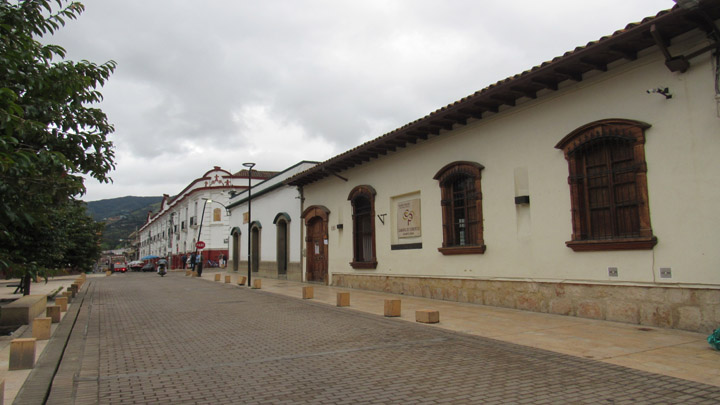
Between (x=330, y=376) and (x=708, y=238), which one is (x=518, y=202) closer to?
(x=708, y=238)

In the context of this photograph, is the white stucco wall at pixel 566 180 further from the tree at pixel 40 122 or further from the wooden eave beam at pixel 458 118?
the tree at pixel 40 122

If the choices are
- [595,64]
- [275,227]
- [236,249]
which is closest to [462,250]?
[595,64]

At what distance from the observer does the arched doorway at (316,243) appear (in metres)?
20.1

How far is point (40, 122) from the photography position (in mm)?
5746

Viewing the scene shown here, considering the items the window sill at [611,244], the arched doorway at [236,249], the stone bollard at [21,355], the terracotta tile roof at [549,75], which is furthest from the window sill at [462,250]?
the arched doorway at [236,249]

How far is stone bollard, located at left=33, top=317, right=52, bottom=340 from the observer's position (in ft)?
27.2

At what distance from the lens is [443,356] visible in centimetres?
658

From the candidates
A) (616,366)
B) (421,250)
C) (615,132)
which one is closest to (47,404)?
(616,366)

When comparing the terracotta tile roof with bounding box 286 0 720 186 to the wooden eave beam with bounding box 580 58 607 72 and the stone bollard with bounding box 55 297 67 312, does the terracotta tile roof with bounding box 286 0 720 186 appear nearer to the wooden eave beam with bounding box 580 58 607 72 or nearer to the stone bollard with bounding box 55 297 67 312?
the wooden eave beam with bounding box 580 58 607 72

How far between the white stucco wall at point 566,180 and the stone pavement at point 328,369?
5.79 feet

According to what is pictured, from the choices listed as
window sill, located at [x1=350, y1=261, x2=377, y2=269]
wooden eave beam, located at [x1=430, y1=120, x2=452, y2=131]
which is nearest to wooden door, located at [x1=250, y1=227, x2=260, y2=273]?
window sill, located at [x1=350, y1=261, x2=377, y2=269]

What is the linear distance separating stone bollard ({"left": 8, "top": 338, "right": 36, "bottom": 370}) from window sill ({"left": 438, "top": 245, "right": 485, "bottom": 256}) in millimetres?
9289

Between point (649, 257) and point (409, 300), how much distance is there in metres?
6.55

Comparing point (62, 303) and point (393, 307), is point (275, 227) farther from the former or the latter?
point (393, 307)
